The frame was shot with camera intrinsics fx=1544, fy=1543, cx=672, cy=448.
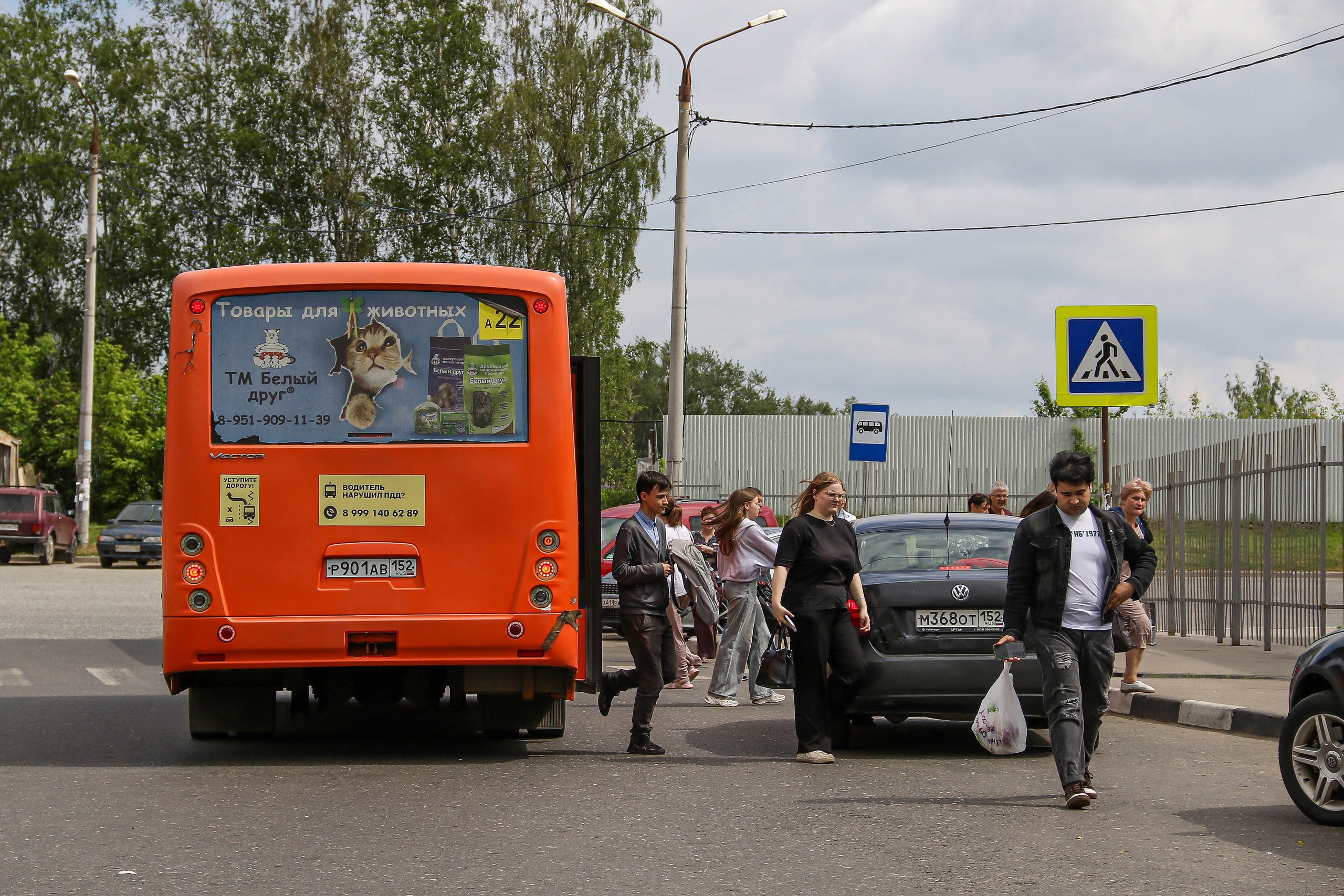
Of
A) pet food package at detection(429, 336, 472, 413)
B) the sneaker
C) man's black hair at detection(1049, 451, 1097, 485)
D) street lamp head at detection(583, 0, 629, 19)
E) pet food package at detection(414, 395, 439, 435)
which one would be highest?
street lamp head at detection(583, 0, 629, 19)

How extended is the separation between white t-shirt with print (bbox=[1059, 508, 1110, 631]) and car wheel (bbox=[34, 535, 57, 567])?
29967 millimetres

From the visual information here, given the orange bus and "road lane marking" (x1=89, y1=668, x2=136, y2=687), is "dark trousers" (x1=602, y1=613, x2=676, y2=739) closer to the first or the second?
the orange bus

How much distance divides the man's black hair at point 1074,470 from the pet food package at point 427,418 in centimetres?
342

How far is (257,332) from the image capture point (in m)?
8.72

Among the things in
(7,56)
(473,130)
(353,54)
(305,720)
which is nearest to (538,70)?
(473,130)

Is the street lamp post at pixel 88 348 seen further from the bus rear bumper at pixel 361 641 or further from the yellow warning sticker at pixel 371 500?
the yellow warning sticker at pixel 371 500

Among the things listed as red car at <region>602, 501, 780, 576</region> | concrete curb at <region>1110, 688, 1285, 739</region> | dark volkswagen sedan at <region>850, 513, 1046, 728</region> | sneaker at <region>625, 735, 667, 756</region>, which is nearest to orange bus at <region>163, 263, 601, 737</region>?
sneaker at <region>625, 735, 667, 756</region>

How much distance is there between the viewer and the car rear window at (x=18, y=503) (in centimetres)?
3284

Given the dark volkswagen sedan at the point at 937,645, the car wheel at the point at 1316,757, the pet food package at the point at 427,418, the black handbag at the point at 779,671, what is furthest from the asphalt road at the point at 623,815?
the pet food package at the point at 427,418

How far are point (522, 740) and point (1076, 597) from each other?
4048mm

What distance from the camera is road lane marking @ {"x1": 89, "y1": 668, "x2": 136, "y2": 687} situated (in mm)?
13203

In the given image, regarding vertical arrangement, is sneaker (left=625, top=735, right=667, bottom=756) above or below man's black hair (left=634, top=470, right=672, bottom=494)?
below

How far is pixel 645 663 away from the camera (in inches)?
364

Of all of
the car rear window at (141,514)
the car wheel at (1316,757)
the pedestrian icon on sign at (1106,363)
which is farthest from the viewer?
the car rear window at (141,514)
